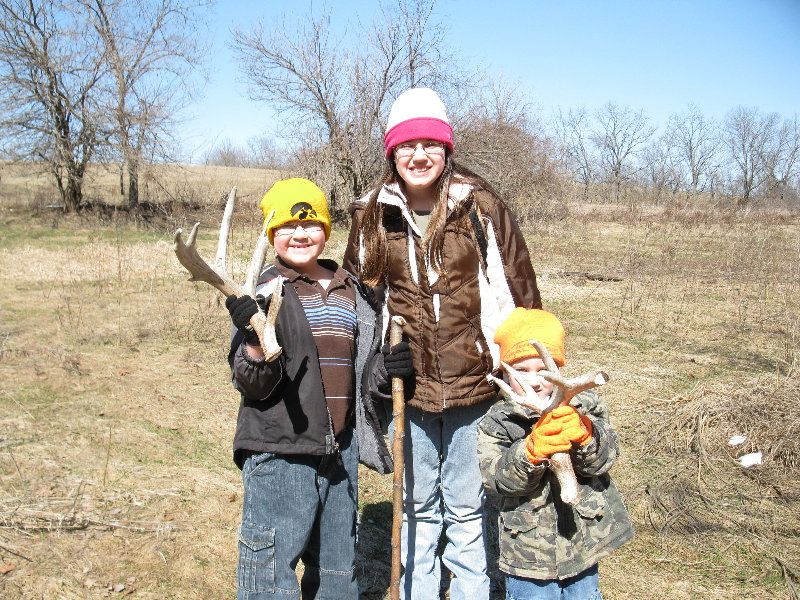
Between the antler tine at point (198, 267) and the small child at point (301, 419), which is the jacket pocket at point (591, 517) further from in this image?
the antler tine at point (198, 267)

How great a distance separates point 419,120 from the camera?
2.59m

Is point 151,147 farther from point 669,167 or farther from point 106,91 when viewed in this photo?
point 669,167

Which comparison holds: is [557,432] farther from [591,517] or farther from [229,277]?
[229,277]

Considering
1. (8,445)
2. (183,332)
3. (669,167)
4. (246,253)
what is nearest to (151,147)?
(246,253)

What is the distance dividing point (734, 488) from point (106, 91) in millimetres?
23348

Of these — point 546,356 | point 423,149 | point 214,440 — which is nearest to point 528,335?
point 546,356

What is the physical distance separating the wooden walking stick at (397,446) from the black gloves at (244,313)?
653mm

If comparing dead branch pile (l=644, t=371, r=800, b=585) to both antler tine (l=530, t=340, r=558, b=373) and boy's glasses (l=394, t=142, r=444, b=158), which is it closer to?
antler tine (l=530, t=340, r=558, b=373)

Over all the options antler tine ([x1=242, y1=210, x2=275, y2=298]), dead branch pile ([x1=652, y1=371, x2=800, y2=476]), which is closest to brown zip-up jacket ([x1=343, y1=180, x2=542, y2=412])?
antler tine ([x1=242, y1=210, x2=275, y2=298])

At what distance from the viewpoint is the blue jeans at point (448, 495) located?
2.77m

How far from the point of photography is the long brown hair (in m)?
2.61

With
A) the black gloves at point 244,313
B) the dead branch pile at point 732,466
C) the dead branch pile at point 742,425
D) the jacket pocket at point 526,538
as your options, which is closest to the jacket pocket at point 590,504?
the jacket pocket at point 526,538

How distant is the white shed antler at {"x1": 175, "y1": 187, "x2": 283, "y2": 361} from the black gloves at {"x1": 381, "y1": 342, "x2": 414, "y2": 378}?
0.52m

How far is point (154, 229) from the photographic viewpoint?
2127cm
